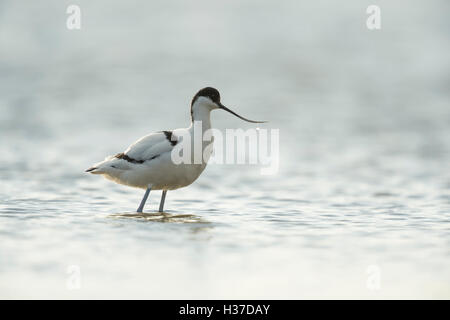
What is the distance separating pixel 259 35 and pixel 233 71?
442cm

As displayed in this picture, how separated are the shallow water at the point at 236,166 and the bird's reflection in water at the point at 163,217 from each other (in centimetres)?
3

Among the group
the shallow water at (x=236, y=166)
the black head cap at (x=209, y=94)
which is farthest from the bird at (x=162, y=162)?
the shallow water at (x=236, y=166)

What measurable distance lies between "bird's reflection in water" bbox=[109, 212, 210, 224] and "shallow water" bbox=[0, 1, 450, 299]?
1.2 inches

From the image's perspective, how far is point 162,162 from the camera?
867 cm

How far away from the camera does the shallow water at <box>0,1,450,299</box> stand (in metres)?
6.52

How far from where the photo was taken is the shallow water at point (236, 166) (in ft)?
21.4

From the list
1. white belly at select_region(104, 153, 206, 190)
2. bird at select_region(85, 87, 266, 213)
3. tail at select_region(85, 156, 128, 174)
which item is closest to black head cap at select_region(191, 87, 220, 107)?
bird at select_region(85, 87, 266, 213)

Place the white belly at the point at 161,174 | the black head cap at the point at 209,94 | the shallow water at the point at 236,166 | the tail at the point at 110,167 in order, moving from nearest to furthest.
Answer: the shallow water at the point at 236,166, the white belly at the point at 161,174, the tail at the point at 110,167, the black head cap at the point at 209,94

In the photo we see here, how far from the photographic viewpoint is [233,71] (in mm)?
27016

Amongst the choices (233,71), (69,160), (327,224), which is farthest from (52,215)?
(233,71)

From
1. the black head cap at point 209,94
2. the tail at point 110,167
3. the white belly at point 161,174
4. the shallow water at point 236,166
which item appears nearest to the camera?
the shallow water at point 236,166

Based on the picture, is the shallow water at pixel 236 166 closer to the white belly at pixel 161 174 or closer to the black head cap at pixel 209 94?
the white belly at pixel 161 174

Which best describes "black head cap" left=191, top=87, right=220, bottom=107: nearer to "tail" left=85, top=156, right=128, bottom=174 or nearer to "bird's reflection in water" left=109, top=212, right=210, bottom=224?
"tail" left=85, top=156, right=128, bottom=174
